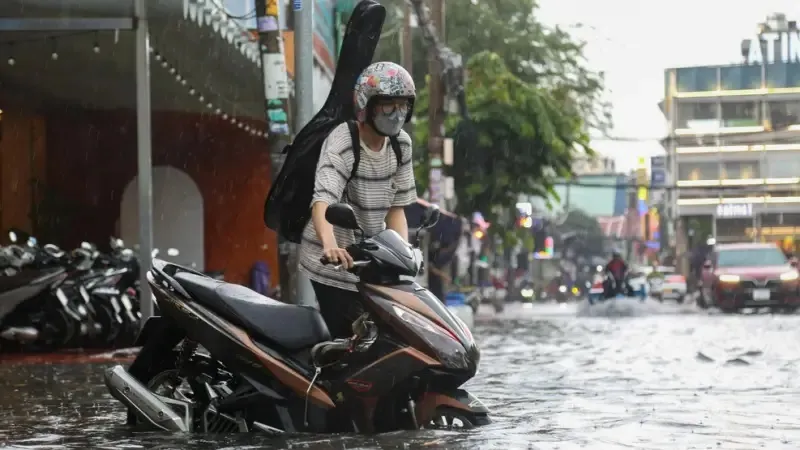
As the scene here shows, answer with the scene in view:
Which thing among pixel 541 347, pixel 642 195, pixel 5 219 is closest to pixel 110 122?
pixel 5 219

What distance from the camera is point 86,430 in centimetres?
708

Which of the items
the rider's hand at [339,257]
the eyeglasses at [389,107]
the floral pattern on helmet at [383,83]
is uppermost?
the floral pattern on helmet at [383,83]

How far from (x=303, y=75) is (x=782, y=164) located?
270 ft

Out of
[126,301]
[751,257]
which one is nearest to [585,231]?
[751,257]

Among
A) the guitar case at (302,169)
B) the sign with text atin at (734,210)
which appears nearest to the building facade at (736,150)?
the sign with text atin at (734,210)

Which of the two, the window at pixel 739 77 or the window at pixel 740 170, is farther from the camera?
the window at pixel 740 170

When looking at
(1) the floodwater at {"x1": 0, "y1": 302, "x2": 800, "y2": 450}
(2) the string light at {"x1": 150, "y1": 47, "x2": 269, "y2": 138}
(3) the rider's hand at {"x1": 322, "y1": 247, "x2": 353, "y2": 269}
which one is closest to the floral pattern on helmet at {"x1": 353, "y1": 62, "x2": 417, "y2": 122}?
(3) the rider's hand at {"x1": 322, "y1": 247, "x2": 353, "y2": 269}

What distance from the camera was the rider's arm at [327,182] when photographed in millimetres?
6258

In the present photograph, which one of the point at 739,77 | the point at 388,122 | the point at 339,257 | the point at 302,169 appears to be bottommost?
the point at 339,257

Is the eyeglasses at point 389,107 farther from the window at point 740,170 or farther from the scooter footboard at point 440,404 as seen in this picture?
the window at point 740,170

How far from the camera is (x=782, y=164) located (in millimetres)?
91000

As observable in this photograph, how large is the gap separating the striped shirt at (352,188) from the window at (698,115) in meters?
90.2

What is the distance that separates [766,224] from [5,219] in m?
75.9

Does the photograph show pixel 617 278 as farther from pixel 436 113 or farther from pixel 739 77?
pixel 739 77
